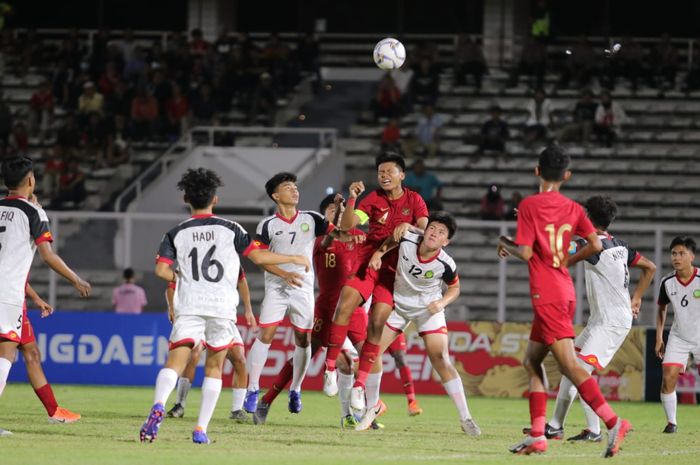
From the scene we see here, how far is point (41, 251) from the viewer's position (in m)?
12.0

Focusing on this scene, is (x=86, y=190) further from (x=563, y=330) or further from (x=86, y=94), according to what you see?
(x=563, y=330)

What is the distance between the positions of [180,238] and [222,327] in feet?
2.61

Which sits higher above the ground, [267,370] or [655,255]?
[655,255]

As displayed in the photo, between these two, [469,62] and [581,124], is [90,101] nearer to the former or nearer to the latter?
[469,62]

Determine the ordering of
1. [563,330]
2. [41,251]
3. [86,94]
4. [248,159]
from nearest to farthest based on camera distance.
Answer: [563,330]
[41,251]
[248,159]
[86,94]

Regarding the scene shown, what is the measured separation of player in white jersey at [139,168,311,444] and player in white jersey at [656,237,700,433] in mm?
5463

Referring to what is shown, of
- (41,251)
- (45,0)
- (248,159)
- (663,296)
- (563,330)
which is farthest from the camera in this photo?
(45,0)

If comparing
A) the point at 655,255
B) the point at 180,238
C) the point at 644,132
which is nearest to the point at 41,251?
the point at 180,238

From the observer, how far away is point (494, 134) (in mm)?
28297

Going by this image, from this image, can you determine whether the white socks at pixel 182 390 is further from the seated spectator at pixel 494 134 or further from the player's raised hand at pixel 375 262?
the seated spectator at pixel 494 134

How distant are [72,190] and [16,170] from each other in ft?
51.4

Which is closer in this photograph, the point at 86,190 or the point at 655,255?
the point at 655,255

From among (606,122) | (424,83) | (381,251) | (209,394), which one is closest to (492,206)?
(606,122)

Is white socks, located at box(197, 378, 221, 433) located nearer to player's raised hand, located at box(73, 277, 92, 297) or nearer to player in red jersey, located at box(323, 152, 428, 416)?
player's raised hand, located at box(73, 277, 92, 297)
